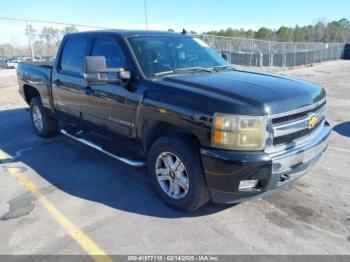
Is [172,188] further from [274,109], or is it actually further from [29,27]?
[29,27]

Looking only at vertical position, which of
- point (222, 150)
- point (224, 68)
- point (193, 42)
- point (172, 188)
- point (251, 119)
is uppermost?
point (193, 42)

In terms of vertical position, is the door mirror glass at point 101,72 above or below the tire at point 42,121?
above

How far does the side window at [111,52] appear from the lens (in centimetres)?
419

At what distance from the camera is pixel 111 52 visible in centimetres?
437

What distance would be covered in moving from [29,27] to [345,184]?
17066 millimetres

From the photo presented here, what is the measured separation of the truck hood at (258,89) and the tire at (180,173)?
0.60 m

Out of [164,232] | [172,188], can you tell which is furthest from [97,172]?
[164,232]

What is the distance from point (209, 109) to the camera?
310 centimetres

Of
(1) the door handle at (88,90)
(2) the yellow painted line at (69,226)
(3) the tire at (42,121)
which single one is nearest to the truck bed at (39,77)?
(3) the tire at (42,121)

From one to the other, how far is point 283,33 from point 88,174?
3289 inches

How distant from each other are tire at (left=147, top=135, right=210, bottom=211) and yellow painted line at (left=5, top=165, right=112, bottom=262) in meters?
0.98

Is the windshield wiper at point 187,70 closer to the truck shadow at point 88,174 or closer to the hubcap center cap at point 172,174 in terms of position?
the hubcap center cap at point 172,174

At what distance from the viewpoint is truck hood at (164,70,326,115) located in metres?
3.07

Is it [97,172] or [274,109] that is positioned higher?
[274,109]
